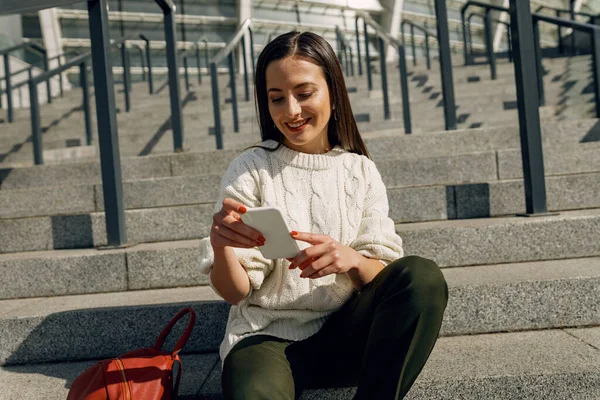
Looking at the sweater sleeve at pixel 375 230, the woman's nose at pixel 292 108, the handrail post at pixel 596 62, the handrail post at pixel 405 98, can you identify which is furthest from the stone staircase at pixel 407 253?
the handrail post at pixel 596 62

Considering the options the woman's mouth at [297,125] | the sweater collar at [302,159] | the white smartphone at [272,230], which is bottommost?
the white smartphone at [272,230]

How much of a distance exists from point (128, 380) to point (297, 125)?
2.70 ft

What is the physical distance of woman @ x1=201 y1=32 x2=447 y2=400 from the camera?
1447mm

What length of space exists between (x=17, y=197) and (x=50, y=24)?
17.5 meters

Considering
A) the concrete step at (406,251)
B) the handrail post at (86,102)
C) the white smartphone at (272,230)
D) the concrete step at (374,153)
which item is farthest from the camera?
the handrail post at (86,102)

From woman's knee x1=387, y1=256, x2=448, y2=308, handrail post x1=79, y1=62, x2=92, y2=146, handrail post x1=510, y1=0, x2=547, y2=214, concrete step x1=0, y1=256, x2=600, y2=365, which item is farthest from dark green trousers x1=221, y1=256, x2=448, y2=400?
handrail post x1=79, y1=62, x2=92, y2=146

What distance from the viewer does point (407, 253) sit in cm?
263

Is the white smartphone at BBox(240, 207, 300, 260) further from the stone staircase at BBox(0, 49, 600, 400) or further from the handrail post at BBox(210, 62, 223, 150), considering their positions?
the handrail post at BBox(210, 62, 223, 150)

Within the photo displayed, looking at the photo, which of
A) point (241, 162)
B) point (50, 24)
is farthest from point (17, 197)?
point (50, 24)

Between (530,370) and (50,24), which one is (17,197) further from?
(50,24)

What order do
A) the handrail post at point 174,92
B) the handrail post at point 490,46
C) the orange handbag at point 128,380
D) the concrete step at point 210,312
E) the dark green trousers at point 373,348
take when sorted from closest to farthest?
1. the dark green trousers at point 373,348
2. the orange handbag at point 128,380
3. the concrete step at point 210,312
4. the handrail post at point 174,92
5. the handrail post at point 490,46

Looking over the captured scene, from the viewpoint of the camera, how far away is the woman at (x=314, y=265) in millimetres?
1447

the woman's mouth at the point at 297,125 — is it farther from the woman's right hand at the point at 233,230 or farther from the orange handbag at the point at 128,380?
the orange handbag at the point at 128,380

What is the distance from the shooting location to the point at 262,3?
2316cm
